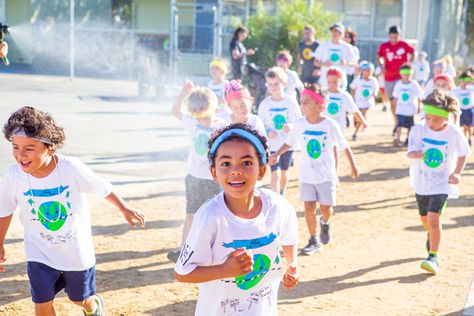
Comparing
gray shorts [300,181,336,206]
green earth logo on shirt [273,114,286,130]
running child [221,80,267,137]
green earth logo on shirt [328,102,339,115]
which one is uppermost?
running child [221,80,267,137]

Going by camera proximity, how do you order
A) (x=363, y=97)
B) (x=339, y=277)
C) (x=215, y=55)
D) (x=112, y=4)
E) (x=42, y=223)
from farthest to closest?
(x=112, y=4), (x=215, y=55), (x=363, y=97), (x=339, y=277), (x=42, y=223)

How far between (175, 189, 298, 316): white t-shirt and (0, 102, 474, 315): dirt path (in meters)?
2.01

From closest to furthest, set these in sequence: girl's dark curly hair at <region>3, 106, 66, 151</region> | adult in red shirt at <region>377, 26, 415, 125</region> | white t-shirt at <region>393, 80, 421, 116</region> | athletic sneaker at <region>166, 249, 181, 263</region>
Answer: girl's dark curly hair at <region>3, 106, 66, 151</region>, athletic sneaker at <region>166, 249, 181, 263</region>, white t-shirt at <region>393, 80, 421, 116</region>, adult in red shirt at <region>377, 26, 415, 125</region>

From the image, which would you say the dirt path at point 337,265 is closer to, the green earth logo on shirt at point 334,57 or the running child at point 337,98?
the running child at point 337,98

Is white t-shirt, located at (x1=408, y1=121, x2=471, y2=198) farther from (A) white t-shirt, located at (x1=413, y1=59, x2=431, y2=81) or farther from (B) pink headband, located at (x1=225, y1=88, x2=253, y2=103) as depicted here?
(A) white t-shirt, located at (x1=413, y1=59, x2=431, y2=81)

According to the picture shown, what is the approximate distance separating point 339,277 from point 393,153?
7.65 m

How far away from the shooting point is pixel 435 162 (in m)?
6.57

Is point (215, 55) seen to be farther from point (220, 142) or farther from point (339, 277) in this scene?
point (220, 142)

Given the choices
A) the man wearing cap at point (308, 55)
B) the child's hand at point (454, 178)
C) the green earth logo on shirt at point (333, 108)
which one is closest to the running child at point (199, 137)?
the child's hand at point (454, 178)

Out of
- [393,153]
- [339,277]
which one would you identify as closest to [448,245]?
[339,277]

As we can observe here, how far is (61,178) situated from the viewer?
4434 millimetres

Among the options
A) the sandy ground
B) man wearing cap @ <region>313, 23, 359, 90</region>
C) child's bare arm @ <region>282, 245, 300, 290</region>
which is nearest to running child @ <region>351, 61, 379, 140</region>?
man wearing cap @ <region>313, 23, 359, 90</region>

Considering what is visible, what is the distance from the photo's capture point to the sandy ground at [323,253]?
5.69 metres

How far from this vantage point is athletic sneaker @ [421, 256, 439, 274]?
6516mm
